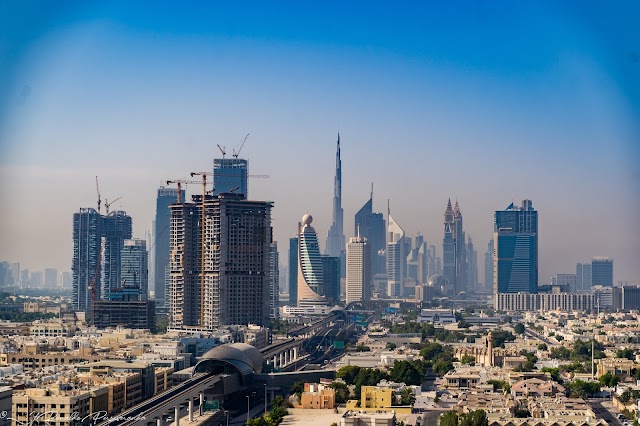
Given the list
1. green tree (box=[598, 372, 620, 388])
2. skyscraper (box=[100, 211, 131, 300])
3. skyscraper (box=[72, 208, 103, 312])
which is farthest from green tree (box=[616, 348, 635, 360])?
skyscraper (box=[72, 208, 103, 312])

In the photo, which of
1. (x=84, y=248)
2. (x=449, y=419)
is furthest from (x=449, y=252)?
(x=449, y=419)

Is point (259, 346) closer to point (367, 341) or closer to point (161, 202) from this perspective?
point (367, 341)

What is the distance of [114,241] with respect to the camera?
5884cm

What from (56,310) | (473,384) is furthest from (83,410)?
(56,310)

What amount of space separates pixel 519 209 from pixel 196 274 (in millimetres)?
38410

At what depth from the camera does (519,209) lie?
7581 cm

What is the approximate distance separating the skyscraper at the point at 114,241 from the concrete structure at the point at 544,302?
78.7ft

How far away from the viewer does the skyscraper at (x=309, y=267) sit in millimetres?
62219

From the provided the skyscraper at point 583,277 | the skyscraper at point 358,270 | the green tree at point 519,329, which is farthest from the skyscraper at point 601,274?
the green tree at point 519,329

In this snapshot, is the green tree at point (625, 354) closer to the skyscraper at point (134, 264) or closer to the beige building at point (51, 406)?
the beige building at point (51, 406)

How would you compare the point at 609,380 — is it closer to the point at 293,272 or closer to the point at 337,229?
the point at 293,272

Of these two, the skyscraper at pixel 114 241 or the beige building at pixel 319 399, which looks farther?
the skyscraper at pixel 114 241

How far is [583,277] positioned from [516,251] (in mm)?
20418

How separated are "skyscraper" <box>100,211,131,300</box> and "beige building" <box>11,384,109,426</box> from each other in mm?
36875
